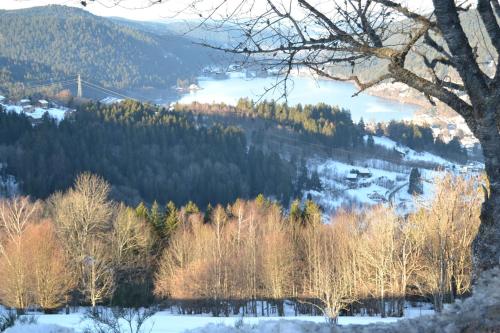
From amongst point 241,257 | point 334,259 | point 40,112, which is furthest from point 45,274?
point 40,112

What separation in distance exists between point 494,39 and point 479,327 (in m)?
1.78

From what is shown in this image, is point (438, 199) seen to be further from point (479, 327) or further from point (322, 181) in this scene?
point (322, 181)

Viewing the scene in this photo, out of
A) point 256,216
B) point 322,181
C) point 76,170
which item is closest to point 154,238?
point 256,216

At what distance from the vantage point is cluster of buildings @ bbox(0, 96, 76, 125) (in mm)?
71438

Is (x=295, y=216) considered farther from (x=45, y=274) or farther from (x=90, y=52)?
(x=90, y=52)

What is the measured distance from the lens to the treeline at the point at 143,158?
54125 millimetres

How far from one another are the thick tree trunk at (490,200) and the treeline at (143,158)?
49.2 meters

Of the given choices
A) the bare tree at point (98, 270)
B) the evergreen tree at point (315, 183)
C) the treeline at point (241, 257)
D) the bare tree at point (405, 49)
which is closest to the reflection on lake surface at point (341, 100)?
the evergreen tree at point (315, 183)

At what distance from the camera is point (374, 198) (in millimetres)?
58125

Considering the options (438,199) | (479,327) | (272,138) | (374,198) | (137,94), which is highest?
(137,94)

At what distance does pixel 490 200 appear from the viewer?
10.7 feet

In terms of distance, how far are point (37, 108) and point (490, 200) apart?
8135 cm

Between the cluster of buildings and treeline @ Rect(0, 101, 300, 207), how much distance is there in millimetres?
5973

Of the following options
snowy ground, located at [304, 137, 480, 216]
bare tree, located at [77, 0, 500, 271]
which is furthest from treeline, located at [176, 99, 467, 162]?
bare tree, located at [77, 0, 500, 271]
